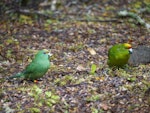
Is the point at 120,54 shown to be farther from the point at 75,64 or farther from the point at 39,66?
the point at 39,66

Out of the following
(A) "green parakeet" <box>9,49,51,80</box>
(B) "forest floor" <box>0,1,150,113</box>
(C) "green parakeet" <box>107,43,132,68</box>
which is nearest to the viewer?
(B) "forest floor" <box>0,1,150,113</box>

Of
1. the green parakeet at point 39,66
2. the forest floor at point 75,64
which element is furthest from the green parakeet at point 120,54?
the green parakeet at point 39,66

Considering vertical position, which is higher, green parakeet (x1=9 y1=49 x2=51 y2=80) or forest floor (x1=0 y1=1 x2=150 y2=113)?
green parakeet (x1=9 y1=49 x2=51 y2=80)

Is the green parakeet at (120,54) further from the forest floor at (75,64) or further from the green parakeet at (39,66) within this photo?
the green parakeet at (39,66)

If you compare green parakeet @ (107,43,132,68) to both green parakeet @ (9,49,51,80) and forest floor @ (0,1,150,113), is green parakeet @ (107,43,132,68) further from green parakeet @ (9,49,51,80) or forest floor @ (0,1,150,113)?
green parakeet @ (9,49,51,80)

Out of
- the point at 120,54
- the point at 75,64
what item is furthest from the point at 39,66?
the point at 75,64

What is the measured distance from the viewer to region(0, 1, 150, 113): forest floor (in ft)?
20.8

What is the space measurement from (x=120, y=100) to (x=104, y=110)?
341mm

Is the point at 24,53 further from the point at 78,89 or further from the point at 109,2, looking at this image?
the point at 109,2

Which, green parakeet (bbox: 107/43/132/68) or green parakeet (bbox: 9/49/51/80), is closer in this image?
green parakeet (bbox: 9/49/51/80)

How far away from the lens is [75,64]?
8.56 m

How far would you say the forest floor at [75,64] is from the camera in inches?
249

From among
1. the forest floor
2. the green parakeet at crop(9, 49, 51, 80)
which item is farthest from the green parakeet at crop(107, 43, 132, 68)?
the green parakeet at crop(9, 49, 51, 80)

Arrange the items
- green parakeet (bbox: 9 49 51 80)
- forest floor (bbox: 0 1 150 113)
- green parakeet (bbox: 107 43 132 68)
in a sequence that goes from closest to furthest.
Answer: forest floor (bbox: 0 1 150 113)
green parakeet (bbox: 9 49 51 80)
green parakeet (bbox: 107 43 132 68)
